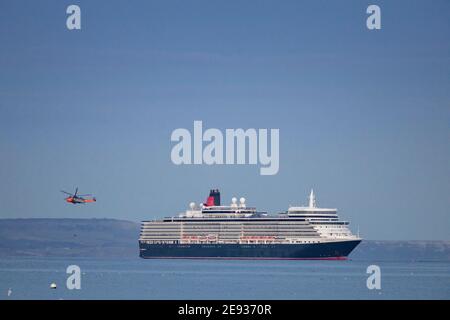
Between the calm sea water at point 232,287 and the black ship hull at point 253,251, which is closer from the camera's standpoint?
the calm sea water at point 232,287

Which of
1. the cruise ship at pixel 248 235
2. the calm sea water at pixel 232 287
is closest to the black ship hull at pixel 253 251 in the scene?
the cruise ship at pixel 248 235

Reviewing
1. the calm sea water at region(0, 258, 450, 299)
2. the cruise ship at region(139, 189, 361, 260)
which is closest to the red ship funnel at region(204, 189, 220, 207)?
the cruise ship at region(139, 189, 361, 260)

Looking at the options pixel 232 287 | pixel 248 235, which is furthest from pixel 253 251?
Answer: pixel 232 287

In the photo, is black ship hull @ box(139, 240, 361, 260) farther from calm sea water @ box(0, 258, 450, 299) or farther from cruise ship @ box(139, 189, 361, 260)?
calm sea water @ box(0, 258, 450, 299)

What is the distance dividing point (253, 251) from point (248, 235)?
7.80ft

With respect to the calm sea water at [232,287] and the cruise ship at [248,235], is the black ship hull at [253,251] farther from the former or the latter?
the calm sea water at [232,287]

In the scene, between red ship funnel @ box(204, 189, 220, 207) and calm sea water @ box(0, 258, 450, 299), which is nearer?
calm sea water @ box(0, 258, 450, 299)

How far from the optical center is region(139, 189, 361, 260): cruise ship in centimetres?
11469

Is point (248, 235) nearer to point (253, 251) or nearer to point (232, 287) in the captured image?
point (253, 251)

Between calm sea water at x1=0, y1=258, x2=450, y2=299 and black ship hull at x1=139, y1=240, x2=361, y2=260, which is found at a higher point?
black ship hull at x1=139, y1=240, x2=361, y2=260

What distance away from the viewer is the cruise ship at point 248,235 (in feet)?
376
